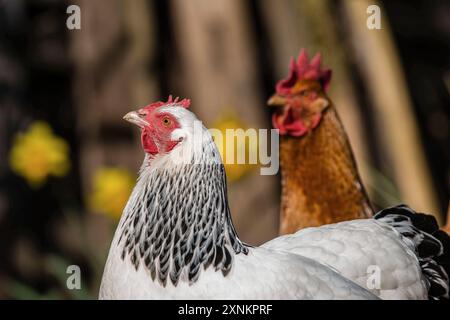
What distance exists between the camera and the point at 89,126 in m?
3.75

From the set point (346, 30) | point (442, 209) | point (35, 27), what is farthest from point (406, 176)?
point (35, 27)

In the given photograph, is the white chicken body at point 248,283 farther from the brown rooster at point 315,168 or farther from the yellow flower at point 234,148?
the yellow flower at point 234,148

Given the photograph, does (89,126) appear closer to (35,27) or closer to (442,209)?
(35,27)

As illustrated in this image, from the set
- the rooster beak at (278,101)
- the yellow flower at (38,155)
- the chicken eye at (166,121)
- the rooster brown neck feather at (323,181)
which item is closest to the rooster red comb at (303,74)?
the rooster beak at (278,101)

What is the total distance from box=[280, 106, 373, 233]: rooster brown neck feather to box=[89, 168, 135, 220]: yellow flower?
81 cm

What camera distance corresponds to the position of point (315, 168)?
2.74 meters

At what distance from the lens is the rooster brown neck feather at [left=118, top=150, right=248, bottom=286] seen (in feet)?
6.77

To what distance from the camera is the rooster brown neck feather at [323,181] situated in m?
2.72

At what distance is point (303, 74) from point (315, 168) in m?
0.38

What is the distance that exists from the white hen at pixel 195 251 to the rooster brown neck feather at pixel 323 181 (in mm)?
432

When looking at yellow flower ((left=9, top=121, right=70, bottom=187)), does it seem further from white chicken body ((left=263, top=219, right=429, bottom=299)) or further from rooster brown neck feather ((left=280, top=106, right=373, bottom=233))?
white chicken body ((left=263, top=219, right=429, bottom=299))

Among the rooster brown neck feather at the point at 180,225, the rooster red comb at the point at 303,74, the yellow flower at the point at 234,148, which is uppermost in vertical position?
the rooster red comb at the point at 303,74

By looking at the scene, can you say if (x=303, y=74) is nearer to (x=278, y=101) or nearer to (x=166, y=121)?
(x=278, y=101)
